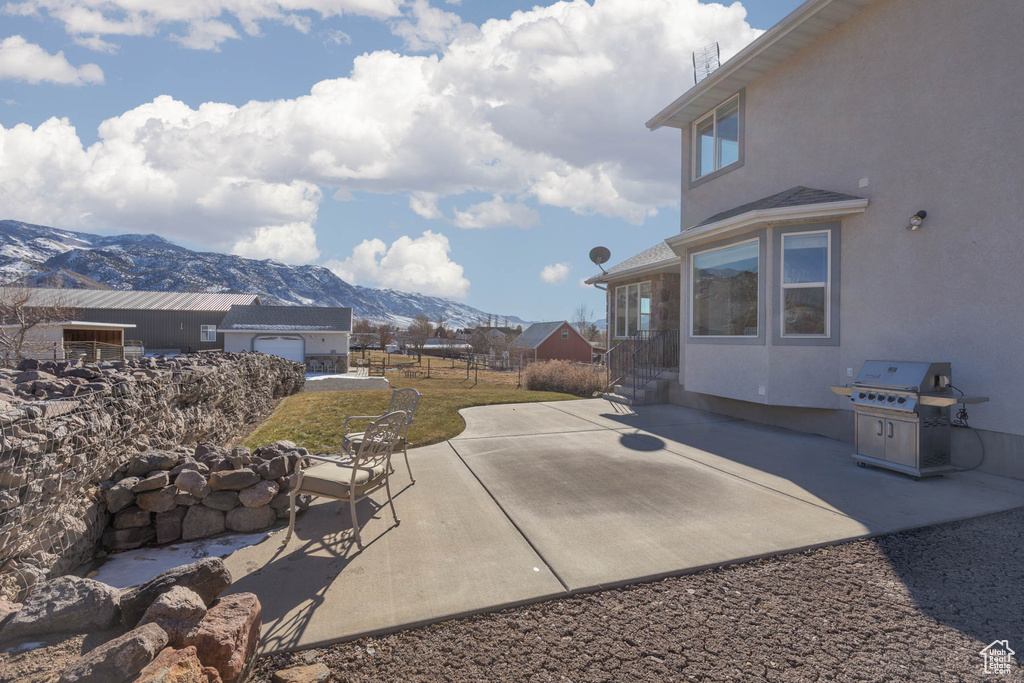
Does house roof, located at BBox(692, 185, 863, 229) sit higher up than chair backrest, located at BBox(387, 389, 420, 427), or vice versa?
house roof, located at BBox(692, 185, 863, 229)

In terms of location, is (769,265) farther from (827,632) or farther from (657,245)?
(657,245)

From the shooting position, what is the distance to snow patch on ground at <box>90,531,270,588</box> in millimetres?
3289

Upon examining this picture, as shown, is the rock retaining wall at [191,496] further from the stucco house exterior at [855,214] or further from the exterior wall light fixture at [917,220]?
the exterior wall light fixture at [917,220]

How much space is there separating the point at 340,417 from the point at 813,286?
808 cm

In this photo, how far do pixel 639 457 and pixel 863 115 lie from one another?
5.78 meters

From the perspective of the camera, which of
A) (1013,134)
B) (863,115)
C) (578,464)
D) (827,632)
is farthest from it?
(863,115)

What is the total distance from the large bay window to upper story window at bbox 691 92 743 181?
380cm

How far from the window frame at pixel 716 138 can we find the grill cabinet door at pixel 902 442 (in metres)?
5.68

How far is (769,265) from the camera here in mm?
7906

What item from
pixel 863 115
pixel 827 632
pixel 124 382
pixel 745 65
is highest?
pixel 745 65

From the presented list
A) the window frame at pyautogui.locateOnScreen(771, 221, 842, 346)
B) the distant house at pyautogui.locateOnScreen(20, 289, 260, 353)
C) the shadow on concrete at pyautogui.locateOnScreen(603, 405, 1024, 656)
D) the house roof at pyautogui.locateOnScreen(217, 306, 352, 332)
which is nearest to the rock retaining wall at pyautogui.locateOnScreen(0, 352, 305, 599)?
the shadow on concrete at pyautogui.locateOnScreen(603, 405, 1024, 656)

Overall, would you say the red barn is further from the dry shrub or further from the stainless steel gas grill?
the stainless steel gas grill

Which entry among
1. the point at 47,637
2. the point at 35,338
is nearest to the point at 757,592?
the point at 47,637

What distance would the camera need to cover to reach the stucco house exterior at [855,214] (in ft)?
18.7
